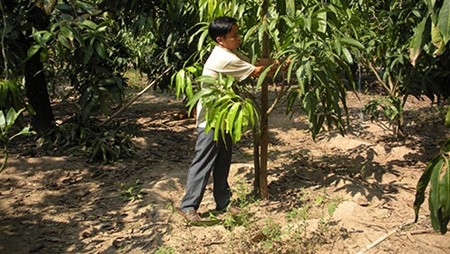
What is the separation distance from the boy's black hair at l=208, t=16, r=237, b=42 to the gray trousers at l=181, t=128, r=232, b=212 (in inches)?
25.4

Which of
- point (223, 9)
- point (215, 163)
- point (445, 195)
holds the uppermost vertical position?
point (223, 9)

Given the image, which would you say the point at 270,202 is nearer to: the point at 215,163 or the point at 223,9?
the point at 215,163

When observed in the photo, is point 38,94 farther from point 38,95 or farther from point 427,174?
point 427,174

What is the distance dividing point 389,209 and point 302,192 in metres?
0.66

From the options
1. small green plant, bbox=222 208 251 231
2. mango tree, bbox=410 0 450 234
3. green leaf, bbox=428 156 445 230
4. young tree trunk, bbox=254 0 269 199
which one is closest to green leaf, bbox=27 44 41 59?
young tree trunk, bbox=254 0 269 199

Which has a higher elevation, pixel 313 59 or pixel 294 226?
pixel 313 59

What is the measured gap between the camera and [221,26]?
9.88ft

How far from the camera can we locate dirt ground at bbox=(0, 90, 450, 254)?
309 cm

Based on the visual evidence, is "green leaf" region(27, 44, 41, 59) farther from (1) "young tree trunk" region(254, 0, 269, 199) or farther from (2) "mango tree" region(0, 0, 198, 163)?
(1) "young tree trunk" region(254, 0, 269, 199)

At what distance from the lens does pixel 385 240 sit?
3.03 m

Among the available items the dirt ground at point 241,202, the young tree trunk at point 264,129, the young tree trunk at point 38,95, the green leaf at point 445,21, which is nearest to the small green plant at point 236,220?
the dirt ground at point 241,202

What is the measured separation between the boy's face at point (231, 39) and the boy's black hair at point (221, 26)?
0.02 metres

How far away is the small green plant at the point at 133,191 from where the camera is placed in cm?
389

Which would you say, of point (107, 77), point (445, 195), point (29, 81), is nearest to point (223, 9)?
point (107, 77)
